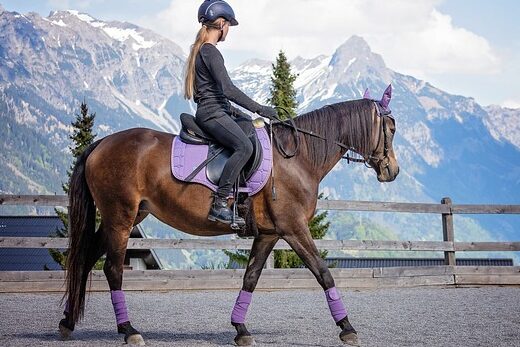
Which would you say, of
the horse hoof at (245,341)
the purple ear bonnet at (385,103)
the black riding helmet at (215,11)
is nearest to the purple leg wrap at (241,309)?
the horse hoof at (245,341)

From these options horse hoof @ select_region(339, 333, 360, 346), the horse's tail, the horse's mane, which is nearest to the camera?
horse hoof @ select_region(339, 333, 360, 346)

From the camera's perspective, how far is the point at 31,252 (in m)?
32.5

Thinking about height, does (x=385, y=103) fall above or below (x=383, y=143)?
above

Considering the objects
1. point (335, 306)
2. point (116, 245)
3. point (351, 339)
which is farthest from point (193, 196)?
point (351, 339)

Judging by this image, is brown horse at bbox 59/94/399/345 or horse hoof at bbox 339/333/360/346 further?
brown horse at bbox 59/94/399/345

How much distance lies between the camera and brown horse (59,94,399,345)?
6344 mm

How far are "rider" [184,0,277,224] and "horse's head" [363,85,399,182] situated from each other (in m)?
1.11

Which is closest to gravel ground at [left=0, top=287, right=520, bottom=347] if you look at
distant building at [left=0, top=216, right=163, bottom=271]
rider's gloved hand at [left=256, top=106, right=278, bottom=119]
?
rider's gloved hand at [left=256, top=106, right=278, bottom=119]

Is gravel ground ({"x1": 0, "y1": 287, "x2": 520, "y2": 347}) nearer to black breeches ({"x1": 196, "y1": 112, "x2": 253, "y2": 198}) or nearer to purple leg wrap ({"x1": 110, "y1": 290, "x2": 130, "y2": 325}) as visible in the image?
purple leg wrap ({"x1": 110, "y1": 290, "x2": 130, "y2": 325})

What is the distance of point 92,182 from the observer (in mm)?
6711

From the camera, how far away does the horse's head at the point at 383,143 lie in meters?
6.98

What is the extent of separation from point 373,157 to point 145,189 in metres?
2.18

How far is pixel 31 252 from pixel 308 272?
23.1 m

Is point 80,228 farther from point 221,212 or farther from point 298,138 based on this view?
point 298,138
